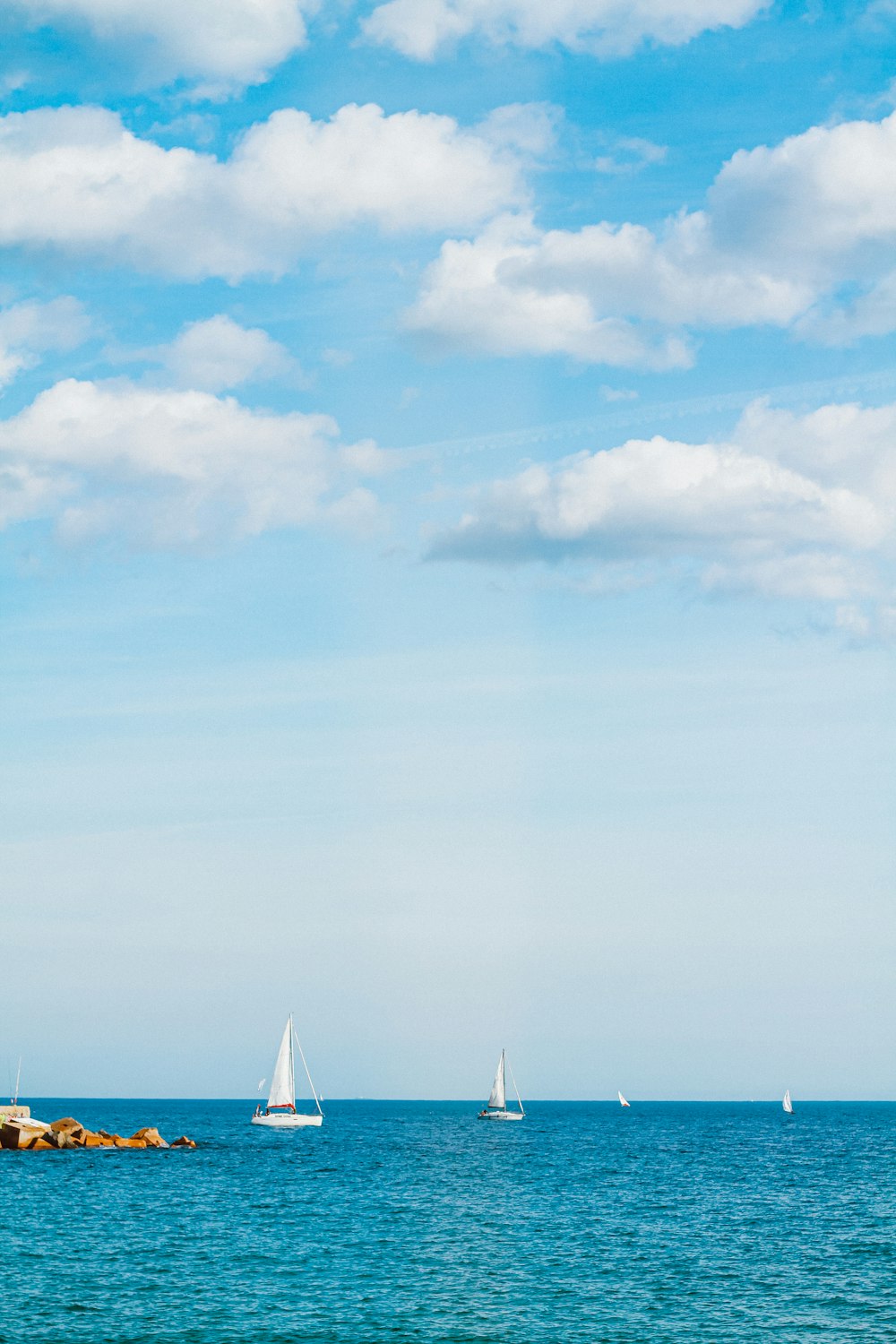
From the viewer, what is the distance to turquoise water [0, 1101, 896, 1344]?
133 ft

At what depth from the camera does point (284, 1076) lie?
154125mm

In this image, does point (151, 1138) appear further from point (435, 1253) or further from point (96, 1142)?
point (435, 1253)

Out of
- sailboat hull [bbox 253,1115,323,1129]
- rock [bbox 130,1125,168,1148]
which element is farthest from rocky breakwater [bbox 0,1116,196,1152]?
sailboat hull [bbox 253,1115,323,1129]

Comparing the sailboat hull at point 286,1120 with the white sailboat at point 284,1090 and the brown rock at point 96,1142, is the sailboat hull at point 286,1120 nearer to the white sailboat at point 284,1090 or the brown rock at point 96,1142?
the white sailboat at point 284,1090

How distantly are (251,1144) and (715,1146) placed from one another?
169 ft

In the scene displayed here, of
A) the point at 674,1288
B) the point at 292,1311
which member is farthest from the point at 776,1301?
the point at 292,1311

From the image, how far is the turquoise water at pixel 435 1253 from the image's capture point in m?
40.4

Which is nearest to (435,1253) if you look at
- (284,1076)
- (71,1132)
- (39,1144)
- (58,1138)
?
(39,1144)

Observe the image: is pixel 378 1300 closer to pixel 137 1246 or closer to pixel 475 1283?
pixel 475 1283

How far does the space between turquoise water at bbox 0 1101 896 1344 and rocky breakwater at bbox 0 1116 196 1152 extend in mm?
4589

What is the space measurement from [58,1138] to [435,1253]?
241 ft

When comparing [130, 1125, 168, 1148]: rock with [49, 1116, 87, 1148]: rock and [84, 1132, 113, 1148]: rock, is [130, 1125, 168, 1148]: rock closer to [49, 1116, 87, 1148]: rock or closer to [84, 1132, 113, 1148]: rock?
[84, 1132, 113, 1148]: rock

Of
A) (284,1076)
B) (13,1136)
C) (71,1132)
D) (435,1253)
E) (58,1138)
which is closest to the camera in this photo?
(435,1253)

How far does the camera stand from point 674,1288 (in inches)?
1848
